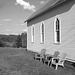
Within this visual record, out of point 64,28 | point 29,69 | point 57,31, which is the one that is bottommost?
point 29,69

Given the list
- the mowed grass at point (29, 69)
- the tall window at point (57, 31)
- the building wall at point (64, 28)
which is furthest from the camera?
the tall window at point (57, 31)

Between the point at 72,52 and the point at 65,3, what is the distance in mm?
3739

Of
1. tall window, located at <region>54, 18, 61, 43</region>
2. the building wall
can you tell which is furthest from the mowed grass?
tall window, located at <region>54, 18, 61, 43</region>

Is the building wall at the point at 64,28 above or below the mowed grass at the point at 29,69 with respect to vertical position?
above

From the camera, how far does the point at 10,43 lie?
34062 millimetres

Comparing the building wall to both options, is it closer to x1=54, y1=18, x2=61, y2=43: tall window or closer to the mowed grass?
x1=54, y1=18, x2=61, y2=43: tall window

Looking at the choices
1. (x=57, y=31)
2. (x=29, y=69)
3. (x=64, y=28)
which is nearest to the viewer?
(x=29, y=69)

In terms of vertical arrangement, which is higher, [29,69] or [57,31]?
[57,31]

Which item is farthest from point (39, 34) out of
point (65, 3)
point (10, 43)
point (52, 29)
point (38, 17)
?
point (10, 43)

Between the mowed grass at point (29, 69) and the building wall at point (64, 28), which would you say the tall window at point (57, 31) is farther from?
the mowed grass at point (29, 69)

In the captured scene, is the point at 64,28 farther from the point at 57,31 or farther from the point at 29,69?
the point at 29,69

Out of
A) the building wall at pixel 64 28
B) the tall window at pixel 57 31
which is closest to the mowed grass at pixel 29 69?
the building wall at pixel 64 28

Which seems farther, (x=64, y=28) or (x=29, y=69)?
(x=64, y=28)

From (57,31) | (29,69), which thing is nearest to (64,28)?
(57,31)
